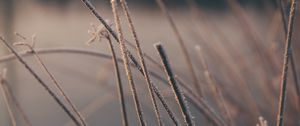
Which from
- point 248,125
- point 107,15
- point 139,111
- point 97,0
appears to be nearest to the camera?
point 139,111

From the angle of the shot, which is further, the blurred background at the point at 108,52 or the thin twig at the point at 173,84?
the blurred background at the point at 108,52

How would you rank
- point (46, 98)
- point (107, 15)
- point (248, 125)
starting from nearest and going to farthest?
1. point (248, 125)
2. point (46, 98)
3. point (107, 15)

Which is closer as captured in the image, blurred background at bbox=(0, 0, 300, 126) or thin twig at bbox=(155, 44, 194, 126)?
thin twig at bbox=(155, 44, 194, 126)

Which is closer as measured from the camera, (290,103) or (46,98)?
(290,103)

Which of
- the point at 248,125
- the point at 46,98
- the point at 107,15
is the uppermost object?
the point at 107,15

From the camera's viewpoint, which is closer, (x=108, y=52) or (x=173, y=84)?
(x=173, y=84)

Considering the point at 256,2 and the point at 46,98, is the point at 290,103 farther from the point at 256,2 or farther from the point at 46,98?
the point at 256,2

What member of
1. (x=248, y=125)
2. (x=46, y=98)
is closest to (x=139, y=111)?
(x=248, y=125)

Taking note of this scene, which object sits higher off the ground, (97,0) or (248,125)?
(97,0)
